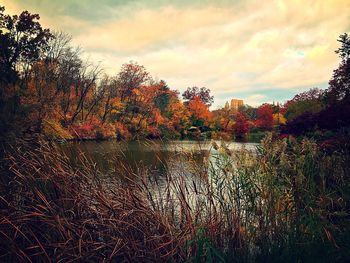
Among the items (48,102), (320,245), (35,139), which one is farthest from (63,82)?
(320,245)

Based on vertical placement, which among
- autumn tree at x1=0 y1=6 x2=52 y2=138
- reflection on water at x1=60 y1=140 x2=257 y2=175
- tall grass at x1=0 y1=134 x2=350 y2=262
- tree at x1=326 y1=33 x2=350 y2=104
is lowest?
tall grass at x1=0 y1=134 x2=350 y2=262

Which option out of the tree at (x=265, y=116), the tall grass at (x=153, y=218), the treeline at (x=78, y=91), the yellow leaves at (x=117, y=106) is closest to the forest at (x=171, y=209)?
the tall grass at (x=153, y=218)

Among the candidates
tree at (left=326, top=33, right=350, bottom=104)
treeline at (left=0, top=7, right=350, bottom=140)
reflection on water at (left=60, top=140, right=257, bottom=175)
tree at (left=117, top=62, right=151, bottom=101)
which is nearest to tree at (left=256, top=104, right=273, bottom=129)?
treeline at (left=0, top=7, right=350, bottom=140)

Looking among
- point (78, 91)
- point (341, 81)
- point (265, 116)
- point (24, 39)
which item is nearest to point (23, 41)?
point (24, 39)

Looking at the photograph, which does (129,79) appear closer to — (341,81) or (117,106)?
(117,106)

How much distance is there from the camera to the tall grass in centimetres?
354

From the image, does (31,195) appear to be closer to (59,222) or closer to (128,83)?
(59,222)

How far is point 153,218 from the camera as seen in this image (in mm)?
3869

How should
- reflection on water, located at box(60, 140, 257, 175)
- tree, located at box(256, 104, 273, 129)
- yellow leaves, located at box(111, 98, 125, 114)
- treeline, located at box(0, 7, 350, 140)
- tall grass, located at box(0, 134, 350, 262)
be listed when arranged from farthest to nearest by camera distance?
tree, located at box(256, 104, 273, 129), yellow leaves, located at box(111, 98, 125, 114), treeline, located at box(0, 7, 350, 140), reflection on water, located at box(60, 140, 257, 175), tall grass, located at box(0, 134, 350, 262)

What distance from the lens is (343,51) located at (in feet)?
41.0

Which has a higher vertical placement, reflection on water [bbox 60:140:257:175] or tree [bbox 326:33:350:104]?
tree [bbox 326:33:350:104]

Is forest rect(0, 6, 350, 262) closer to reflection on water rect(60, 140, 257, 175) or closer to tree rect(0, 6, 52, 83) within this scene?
reflection on water rect(60, 140, 257, 175)

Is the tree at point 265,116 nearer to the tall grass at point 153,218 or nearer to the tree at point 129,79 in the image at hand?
the tree at point 129,79

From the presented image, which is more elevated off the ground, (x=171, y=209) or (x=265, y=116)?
(x=265, y=116)
